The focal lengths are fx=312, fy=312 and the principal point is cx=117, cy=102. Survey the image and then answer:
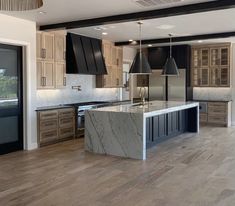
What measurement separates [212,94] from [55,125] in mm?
6143

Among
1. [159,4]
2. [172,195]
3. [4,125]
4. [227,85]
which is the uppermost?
[159,4]

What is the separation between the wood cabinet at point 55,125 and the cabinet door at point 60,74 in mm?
659

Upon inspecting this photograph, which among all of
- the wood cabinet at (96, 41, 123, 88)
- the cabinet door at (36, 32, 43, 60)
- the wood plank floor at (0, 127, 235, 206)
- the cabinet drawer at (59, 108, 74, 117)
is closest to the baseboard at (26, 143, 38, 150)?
the wood plank floor at (0, 127, 235, 206)

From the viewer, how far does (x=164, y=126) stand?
Result: 769 cm

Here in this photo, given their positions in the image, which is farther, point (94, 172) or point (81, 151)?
point (81, 151)

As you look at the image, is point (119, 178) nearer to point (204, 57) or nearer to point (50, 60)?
point (50, 60)

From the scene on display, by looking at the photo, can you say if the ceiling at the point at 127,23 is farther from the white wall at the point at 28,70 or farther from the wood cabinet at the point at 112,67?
the wood cabinet at the point at 112,67

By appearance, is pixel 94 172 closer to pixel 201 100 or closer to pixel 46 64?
pixel 46 64

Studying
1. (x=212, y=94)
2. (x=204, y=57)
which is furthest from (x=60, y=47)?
(x=212, y=94)

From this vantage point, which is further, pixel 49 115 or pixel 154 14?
pixel 49 115

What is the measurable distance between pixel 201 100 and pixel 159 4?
20.7ft

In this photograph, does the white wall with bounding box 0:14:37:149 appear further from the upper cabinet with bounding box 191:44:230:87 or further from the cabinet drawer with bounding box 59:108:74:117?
the upper cabinet with bounding box 191:44:230:87

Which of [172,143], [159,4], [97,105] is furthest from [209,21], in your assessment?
[97,105]

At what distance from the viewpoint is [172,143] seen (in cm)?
753
